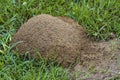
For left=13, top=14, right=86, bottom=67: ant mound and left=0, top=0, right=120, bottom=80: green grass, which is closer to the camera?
left=0, top=0, right=120, bottom=80: green grass

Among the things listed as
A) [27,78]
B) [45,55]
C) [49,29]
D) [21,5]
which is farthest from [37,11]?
[27,78]

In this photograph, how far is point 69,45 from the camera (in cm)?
341

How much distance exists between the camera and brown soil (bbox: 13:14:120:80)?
10.8 ft

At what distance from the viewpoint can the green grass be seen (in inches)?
125

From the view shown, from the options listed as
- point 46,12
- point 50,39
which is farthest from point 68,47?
point 46,12

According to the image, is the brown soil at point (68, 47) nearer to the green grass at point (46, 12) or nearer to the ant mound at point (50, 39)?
the ant mound at point (50, 39)

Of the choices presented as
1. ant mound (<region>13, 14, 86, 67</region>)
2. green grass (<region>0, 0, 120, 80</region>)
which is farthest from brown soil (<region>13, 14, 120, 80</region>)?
green grass (<region>0, 0, 120, 80</region>)

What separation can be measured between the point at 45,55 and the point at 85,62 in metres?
0.43

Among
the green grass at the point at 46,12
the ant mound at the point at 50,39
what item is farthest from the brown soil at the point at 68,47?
the green grass at the point at 46,12

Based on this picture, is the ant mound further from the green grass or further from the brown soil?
the green grass

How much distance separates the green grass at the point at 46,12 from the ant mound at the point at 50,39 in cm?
10

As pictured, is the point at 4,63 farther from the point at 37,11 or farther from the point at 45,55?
the point at 37,11

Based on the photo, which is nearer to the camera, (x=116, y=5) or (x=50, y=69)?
(x=50, y=69)

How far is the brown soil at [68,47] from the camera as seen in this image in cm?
329
